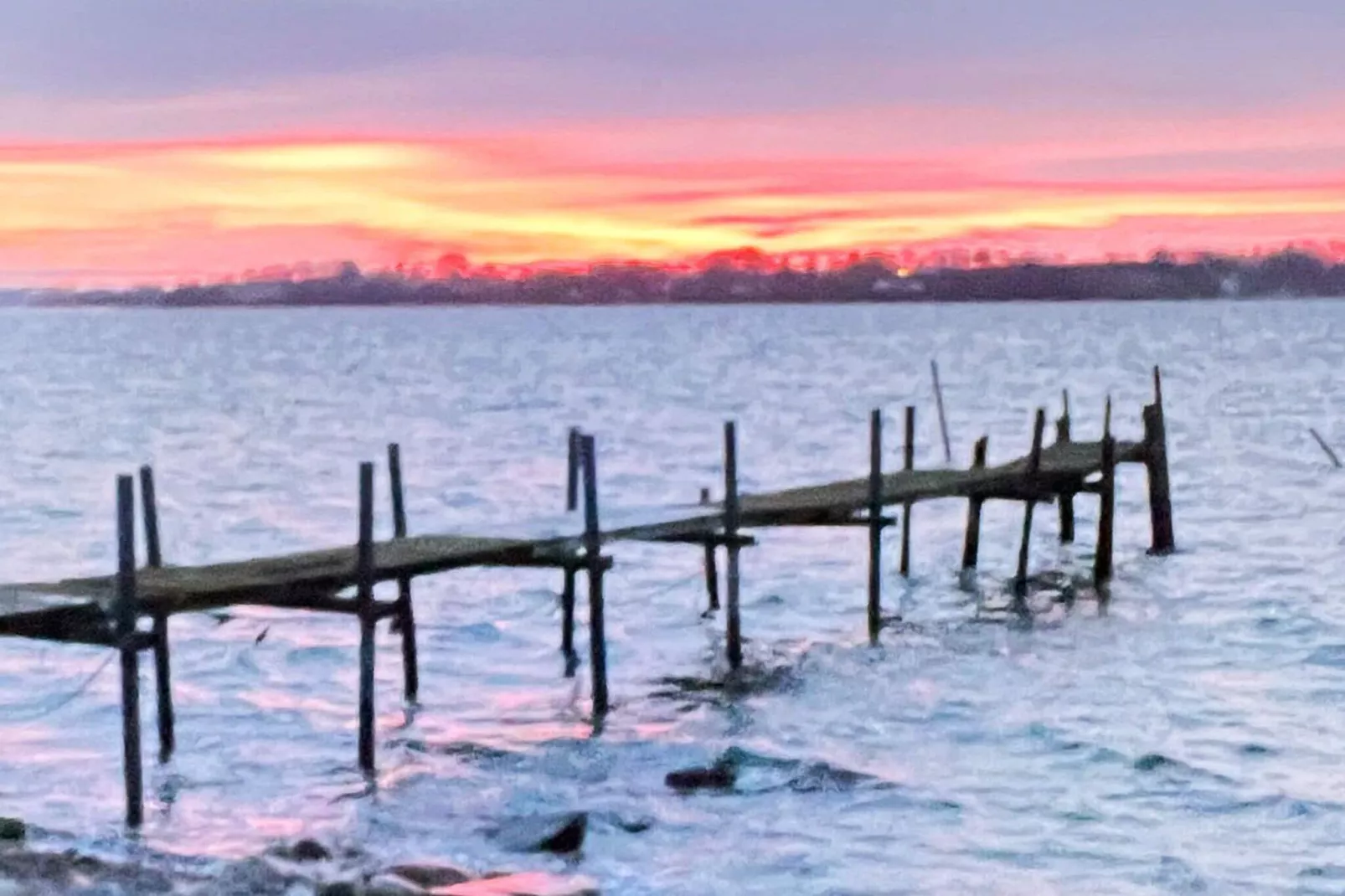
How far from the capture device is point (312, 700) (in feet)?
62.6

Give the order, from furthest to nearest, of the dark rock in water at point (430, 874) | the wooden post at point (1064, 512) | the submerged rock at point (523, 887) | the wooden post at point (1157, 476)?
the wooden post at point (1064, 512), the wooden post at point (1157, 476), the dark rock in water at point (430, 874), the submerged rock at point (523, 887)

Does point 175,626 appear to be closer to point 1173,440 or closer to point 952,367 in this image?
point 1173,440

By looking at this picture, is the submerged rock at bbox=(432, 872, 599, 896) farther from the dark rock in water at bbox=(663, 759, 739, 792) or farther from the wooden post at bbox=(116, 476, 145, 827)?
the wooden post at bbox=(116, 476, 145, 827)

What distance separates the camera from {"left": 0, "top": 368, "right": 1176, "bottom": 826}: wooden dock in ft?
43.4

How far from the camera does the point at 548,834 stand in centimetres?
1294

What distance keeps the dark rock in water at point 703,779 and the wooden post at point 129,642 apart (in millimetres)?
3997

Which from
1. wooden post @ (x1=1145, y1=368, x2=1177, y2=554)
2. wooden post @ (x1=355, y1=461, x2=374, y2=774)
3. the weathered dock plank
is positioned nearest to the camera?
the weathered dock plank

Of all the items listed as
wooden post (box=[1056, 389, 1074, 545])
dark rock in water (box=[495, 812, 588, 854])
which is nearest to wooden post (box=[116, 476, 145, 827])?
dark rock in water (box=[495, 812, 588, 854])

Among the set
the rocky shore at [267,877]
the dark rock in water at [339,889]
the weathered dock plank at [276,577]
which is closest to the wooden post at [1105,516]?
the weathered dock plank at [276,577]

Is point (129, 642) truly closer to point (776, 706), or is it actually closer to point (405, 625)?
point (405, 625)

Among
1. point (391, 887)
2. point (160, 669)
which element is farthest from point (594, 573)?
point (391, 887)

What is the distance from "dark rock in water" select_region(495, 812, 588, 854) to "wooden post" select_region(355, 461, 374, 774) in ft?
7.15

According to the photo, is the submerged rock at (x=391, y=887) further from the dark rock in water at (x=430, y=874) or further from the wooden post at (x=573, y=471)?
the wooden post at (x=573, y=471)

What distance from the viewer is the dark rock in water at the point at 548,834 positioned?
12.9 metres
